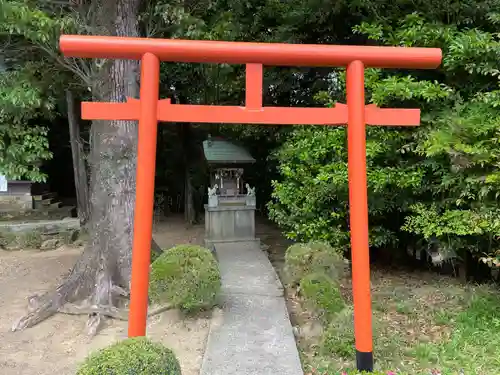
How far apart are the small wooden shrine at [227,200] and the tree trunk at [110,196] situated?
3.38 meters

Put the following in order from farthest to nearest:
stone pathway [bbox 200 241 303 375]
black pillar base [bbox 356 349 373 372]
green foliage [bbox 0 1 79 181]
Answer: green foliage [bbox 0 1 79 181] → stone pathway [bbox 200 241 303 375] → black pillar base [bbox 356 349 373 372]

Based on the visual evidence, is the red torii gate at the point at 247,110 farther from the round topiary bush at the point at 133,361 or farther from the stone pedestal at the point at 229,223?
the stone pedestal at the point at 229,223

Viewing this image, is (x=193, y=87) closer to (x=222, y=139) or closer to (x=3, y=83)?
(x=222, y=139)

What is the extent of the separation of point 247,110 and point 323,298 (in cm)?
279

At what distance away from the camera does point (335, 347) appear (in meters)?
4.34

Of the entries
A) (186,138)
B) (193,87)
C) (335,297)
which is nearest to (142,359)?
(335,297)

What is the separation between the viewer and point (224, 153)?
33.4 feet

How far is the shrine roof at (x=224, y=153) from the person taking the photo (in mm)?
9953

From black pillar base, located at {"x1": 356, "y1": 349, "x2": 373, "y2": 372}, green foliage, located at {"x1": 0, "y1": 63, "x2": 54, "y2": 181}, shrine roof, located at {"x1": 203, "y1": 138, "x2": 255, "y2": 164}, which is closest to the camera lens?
black pillar base, located at {"x1": 356, "y1": 349, "x2": 373, "y2": 372}

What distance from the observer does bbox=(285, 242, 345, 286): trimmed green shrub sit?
20.0 ft

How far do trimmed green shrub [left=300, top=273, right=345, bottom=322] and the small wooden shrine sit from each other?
14.1ft

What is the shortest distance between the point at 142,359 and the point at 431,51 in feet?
11.1

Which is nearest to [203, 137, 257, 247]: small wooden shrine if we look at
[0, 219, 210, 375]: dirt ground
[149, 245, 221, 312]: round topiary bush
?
[0, 219, 210, 375]: dirt ground

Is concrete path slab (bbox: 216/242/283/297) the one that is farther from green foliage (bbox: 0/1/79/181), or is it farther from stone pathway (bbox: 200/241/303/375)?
green foliage (bbox: 0/1/79/181)
